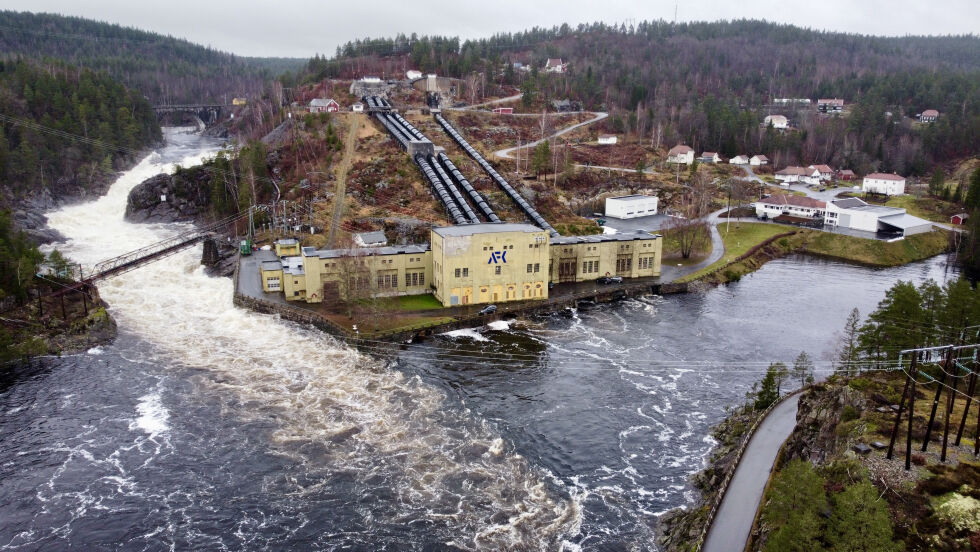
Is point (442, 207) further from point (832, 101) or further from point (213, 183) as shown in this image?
point (832, 101)

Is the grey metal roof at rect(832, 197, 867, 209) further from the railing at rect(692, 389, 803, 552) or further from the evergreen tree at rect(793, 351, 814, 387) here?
the railing at rect(692, 389, 803, 552)

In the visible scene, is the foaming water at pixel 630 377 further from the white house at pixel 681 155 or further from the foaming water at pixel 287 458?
the white house at pixel 681 155

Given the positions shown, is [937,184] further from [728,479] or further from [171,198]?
[171,198]

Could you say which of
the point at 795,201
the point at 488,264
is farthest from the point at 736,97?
the point at 488,264

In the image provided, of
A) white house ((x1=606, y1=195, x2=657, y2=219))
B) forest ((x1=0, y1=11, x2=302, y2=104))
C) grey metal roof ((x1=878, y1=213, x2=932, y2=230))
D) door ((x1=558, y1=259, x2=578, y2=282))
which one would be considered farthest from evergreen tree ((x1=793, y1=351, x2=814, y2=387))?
forest ((x1=0, y1=11, x2=302, y2=104))

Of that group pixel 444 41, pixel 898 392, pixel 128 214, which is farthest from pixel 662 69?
pixel 898 392

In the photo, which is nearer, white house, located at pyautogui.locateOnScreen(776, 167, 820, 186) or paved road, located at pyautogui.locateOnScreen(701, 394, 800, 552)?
paved road, located at pyautogui.locateOnScreen(701, 394, 800, 552)
